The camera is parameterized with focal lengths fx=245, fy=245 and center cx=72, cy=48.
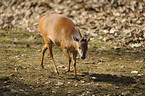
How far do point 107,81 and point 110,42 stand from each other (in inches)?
162

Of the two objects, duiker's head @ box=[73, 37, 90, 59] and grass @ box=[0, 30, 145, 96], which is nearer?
grass @ box=[0, 30, 145, 96]

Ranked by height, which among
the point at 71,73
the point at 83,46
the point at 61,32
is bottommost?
the point at 71,73

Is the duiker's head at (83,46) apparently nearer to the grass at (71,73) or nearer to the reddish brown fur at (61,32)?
the reddish brown fur at (61,32)

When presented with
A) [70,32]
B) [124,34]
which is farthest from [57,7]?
[70,32]

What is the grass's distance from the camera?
19.1ft

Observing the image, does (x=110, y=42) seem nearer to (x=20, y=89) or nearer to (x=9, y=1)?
(x=20, y=89)

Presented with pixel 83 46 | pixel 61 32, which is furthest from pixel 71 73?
pixel 83 46

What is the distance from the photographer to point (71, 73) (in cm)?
707

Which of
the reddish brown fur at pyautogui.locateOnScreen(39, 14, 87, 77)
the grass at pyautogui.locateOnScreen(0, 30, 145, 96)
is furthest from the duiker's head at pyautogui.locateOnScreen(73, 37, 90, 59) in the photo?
the grass at pyautogui.locateOnScreen(0, 30, 145, 96)

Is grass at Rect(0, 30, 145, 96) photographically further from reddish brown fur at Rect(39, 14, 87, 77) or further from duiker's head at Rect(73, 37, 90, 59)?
duiker's head at Rect(73, 37, 90, 59)

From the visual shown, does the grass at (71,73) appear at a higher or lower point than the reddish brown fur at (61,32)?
lower

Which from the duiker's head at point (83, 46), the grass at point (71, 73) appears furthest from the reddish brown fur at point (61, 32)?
the grass at point (71, 73)

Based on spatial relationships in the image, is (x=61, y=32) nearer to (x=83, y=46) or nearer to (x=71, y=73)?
(x=83, y=46)

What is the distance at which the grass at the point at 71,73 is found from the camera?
229 inches
